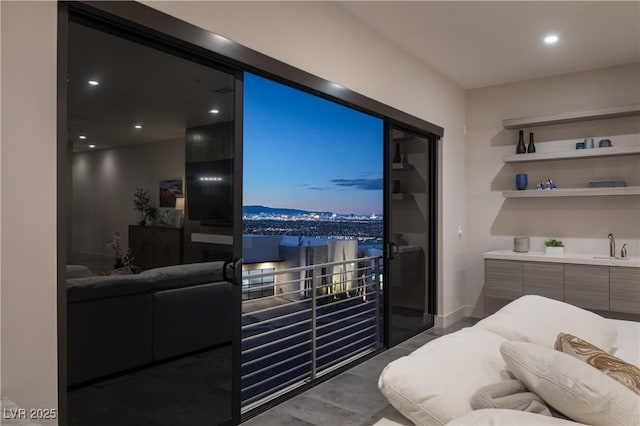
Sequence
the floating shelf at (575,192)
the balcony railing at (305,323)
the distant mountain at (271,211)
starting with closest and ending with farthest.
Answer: the distant mountain at (271,211) → the balcony railing at (305,323) → the floating shelf at (575,192)

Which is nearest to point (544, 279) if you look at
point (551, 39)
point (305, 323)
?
point (551, 39)

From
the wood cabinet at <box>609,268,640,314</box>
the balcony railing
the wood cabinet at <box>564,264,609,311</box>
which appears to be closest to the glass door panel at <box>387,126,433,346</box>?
the balcony railing

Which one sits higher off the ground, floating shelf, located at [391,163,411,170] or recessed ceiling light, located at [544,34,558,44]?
recessed ceiling light, located at [544,34,558,44]

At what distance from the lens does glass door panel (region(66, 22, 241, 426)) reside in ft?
6.29

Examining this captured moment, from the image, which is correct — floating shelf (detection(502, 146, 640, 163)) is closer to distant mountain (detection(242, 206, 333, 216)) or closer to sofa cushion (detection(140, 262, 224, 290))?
distant mountain (detection(242, 206, 333, 216))

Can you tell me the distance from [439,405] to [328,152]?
3.27 m

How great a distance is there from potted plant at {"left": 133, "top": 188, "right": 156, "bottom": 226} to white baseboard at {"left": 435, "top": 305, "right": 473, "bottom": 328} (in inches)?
153

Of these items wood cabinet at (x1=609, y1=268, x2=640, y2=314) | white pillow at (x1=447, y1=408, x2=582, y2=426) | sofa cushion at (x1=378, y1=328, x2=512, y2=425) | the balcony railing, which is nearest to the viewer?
white pillow at (x1=447, y1=408, x2=582, y2=426)

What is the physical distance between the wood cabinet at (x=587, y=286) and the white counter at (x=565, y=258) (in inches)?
2.1

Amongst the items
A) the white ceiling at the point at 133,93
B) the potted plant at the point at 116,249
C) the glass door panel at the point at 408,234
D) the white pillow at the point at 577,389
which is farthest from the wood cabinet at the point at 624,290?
the potted plant at the point at 116,249

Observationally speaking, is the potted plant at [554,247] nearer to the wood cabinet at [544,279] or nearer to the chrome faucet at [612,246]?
the wood cabinet at [544,279]

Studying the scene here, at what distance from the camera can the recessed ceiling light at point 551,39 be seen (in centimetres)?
400

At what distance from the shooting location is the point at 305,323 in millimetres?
3684

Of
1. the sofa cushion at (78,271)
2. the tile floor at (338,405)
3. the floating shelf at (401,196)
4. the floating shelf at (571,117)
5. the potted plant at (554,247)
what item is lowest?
the tile floor at (338,405)
